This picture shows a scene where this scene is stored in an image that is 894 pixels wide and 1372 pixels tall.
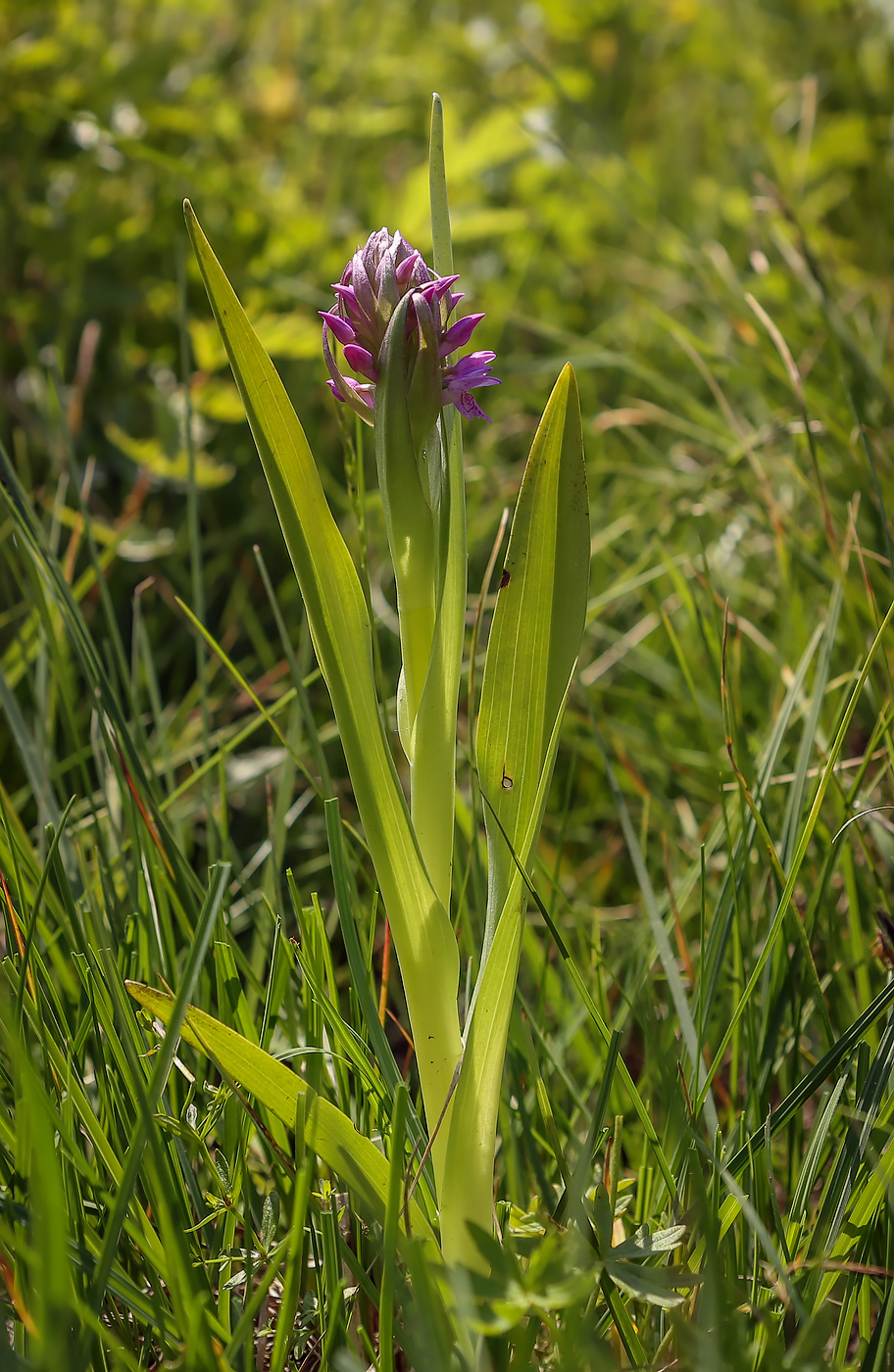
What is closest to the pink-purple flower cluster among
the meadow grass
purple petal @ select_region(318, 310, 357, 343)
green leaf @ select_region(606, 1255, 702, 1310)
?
purple petal @ select_region(318, 310, 357, 343)

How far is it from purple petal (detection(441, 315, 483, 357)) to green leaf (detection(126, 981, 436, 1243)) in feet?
1.27

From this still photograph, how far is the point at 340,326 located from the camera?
54 centimetres

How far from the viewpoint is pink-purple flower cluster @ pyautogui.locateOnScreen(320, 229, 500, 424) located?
545 mm

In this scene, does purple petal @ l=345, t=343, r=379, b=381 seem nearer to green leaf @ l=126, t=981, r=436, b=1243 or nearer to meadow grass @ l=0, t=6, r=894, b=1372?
meadow grass @ l=0, t=6, r=894, b=1372

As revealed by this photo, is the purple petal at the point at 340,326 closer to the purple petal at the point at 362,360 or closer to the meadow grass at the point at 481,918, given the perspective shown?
the purple petal at the point at 362,360

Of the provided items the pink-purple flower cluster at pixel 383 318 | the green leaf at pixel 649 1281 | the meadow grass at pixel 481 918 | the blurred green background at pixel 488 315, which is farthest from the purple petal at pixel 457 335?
the green leaf at pixel 649 1281

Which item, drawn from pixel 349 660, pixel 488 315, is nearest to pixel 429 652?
pixel 349 660

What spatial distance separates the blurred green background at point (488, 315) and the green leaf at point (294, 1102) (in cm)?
39

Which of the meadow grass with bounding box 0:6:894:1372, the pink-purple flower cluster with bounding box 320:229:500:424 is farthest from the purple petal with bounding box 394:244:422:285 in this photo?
the meadow grass with bounding box 0:6:894:1372

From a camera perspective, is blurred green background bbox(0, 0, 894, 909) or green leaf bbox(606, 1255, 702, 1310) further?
blurred green background bbox(0, 0, 894, 909)

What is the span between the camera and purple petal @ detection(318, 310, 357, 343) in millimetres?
539

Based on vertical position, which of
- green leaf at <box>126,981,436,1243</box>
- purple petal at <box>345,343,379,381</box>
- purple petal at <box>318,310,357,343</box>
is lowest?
green leaf at <box>126,981,436,1243</box>

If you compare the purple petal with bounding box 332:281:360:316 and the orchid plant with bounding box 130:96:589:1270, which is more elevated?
the purple petal with bounding box 332:281:360:316

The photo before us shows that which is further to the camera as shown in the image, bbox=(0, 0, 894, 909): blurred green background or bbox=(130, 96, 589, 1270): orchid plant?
bbox=(0, 0, 894, 909): blurred green background
